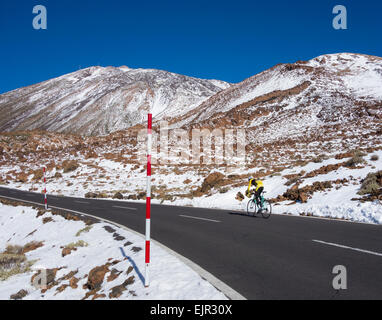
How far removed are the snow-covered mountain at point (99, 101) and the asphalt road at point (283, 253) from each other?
3553 inches

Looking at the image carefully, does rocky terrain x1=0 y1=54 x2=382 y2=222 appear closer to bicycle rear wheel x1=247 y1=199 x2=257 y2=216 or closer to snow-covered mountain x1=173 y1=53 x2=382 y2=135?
snow-covered mountain x1=173 y1=53 x2=382 y2=135

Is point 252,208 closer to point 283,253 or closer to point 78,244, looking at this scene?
point 283,253

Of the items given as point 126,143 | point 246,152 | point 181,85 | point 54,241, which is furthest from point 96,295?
point 181,85

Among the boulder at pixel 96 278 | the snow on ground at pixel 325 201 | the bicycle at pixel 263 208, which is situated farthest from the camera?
the bicycle at pixel 263 208

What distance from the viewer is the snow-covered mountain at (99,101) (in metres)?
116

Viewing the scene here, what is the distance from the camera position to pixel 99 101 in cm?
13238

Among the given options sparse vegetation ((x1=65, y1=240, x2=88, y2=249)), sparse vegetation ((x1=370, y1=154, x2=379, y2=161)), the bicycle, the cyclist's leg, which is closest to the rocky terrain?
sparse vegetation ((x1=370, y1=154, x2=379, y2=161))

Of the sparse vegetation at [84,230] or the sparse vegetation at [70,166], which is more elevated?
the sparse vegetation at [70,166]

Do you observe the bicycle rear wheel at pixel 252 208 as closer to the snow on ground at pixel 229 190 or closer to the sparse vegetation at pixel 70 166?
the snow on ground at pixel 229 190

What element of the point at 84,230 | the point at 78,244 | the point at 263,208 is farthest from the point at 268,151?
the point at 78,244

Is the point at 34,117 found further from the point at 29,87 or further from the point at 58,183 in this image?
the point at 58,183

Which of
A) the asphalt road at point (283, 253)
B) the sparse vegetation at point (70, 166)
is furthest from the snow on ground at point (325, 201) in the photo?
the sparse vegetation at point (70, 166)

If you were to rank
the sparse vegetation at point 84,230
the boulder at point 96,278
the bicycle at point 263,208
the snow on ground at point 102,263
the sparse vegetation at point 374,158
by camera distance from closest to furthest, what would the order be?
1. the snow on ground at point 102,263
2. the boulder at point 96,278
3. the sparse vegetation at point 84,230
4. the bicycle at point 263,208
5. the sparse vegetation at point 374,158

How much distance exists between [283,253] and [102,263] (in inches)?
159
